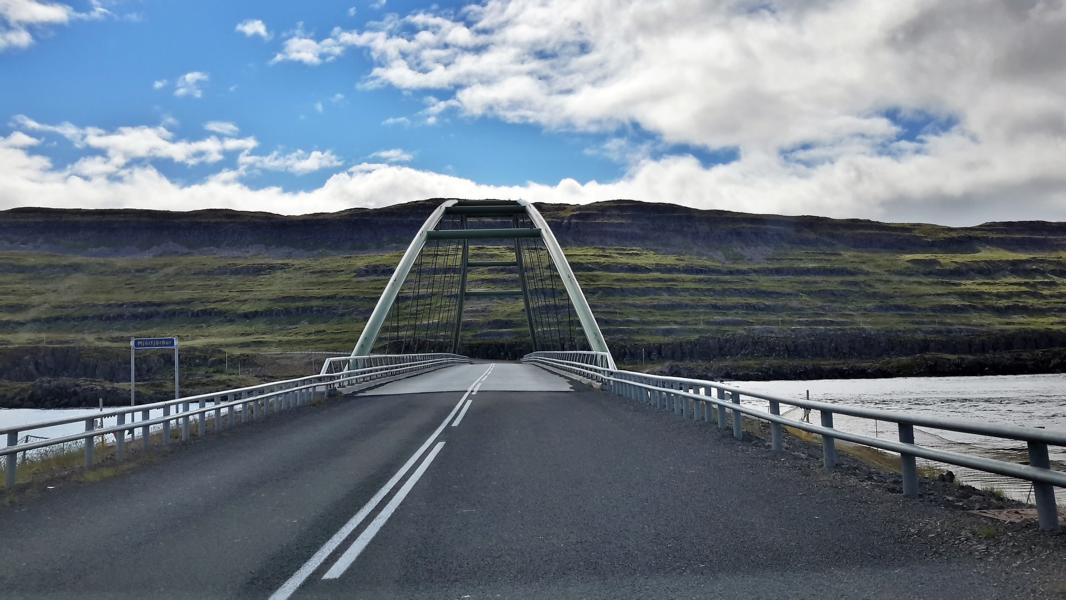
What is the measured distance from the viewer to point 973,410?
42844mm

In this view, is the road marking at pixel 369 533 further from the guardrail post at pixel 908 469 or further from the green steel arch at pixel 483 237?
the green steel arch at pixel 483 237

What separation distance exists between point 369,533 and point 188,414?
30.3 feet

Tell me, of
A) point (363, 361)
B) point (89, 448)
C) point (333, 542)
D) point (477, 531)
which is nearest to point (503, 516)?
point (477, 531)

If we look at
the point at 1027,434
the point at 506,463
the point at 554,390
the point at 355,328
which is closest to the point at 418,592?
the point at 1027,434

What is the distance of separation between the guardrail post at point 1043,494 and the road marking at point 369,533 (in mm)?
5027

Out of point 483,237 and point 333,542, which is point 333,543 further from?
point 483,237

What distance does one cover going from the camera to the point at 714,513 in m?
7.95

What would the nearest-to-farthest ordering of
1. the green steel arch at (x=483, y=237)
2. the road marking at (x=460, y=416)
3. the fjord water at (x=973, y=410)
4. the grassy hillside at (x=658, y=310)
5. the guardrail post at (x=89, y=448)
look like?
the guardrail post at (x=89, y=448) < the road marking at (x=460, y=416) < the fjord water at (x=973, y=410) < the green steel arch at (x=483, y=237) < the grassy hillside at (x=658, y=310)

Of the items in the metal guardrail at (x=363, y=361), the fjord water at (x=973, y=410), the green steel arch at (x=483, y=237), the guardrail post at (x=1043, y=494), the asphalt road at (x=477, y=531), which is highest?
the green steel arch at (x=483, y=237)

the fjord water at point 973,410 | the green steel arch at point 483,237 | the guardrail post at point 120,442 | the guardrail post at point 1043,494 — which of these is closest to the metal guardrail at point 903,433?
the guardrail post at point 1043,494

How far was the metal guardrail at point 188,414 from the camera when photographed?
10.8 metres

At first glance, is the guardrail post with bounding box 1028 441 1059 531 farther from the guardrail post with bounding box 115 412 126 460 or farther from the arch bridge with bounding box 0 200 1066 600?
the guardrail post with bounding box 115 412 126 460

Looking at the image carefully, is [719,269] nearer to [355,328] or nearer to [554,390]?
[355,328]

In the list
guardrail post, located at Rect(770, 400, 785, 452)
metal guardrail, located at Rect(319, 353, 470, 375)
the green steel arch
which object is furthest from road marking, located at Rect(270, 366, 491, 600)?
the green steel arch
